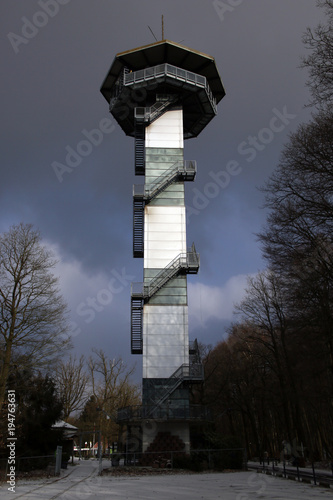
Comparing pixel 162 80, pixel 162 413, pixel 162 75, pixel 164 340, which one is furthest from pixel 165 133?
pixel 162 413

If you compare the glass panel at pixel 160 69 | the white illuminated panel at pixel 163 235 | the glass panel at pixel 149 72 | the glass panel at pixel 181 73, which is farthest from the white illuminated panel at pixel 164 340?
the glass panel at pixel 181 73

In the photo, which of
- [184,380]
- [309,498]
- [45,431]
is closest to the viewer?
[309,498]

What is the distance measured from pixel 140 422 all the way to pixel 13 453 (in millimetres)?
9673

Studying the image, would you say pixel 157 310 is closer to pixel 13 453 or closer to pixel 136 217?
pixel 136 217

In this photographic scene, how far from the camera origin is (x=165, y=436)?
1184 inches

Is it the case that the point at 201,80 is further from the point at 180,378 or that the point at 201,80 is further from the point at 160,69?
the point at 180,378

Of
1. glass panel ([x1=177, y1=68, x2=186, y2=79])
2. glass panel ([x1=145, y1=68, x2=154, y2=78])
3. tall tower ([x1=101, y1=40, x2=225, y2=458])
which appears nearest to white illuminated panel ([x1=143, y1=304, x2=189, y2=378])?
tall tower ([x1=101, y1=40, x2=225, y2=458])

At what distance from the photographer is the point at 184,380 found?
31.2 metres

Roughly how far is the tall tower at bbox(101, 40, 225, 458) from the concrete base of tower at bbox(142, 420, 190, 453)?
0.07m

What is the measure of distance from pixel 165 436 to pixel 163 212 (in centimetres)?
1725

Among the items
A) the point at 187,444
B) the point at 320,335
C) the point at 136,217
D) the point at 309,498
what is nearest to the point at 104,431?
the point at 187,444

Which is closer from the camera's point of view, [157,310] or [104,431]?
[157,310]

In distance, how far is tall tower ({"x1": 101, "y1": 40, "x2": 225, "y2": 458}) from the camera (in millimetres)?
30656

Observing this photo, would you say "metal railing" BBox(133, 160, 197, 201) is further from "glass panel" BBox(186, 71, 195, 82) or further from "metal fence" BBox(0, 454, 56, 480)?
"metal fence" BBox(0, 454, 56, 480)
